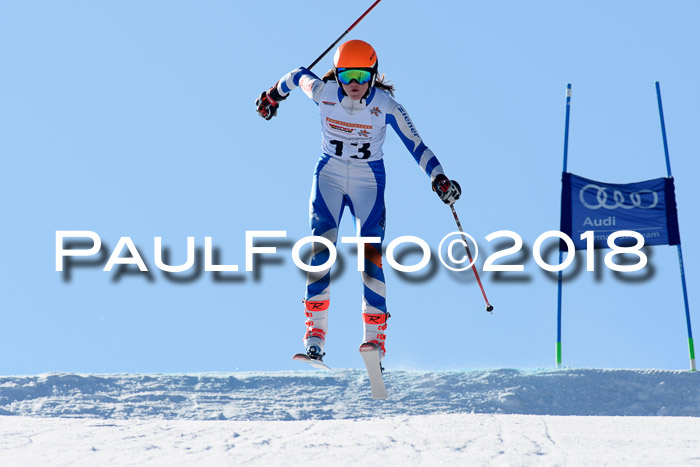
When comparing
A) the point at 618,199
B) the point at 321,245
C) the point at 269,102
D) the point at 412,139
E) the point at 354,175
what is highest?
the point at 618,199

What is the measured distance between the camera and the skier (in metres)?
7.19

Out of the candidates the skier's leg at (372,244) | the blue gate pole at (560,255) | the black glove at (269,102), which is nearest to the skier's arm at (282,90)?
the black glove at (269,102)

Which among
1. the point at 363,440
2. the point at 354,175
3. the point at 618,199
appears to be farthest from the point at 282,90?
the point at 618,199

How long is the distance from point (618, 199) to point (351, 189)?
11.9 metres

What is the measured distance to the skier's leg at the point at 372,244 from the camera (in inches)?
287

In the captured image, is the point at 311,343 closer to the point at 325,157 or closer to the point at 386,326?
the point at 386,326

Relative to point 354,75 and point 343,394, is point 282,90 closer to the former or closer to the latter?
point 354,75

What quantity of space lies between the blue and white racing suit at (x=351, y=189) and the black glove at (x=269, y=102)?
1.60ft

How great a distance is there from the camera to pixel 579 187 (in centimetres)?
1791

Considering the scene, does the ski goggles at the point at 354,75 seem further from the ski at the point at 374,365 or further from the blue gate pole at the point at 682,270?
the blue gate pole at the point at 682,270

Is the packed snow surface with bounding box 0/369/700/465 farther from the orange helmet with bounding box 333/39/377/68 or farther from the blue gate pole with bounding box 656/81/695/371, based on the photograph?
the blue gate pole with bounding box 656/81/695/371

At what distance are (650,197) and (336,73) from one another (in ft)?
40.3

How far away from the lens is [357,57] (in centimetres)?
717


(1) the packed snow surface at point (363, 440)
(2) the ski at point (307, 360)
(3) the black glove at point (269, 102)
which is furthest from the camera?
(3) the black glove at point (269, 102)
